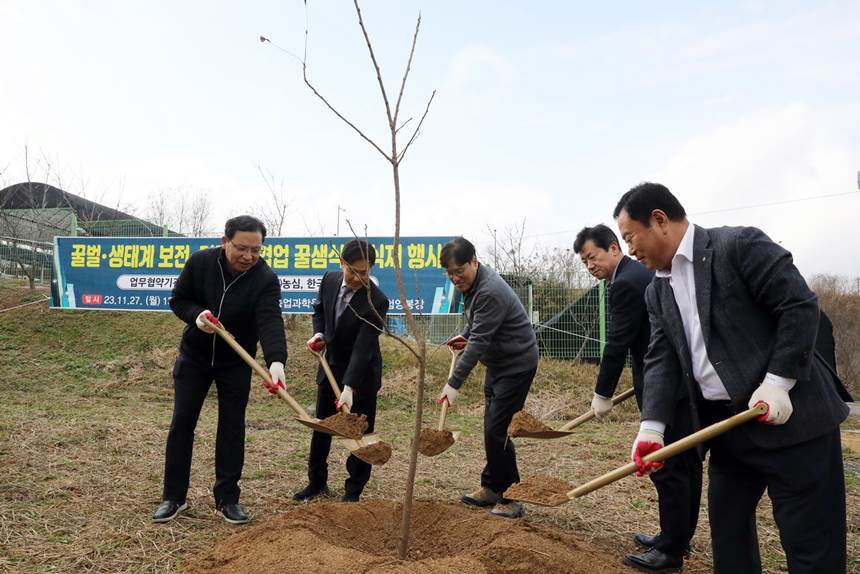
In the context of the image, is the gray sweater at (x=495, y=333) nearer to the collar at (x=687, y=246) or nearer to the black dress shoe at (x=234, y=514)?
the black dress shoe at (x=234, y=514)

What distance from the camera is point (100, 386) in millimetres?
9336

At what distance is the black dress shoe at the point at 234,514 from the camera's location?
11.5 ft

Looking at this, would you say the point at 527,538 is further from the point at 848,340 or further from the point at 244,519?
the point at 848,340

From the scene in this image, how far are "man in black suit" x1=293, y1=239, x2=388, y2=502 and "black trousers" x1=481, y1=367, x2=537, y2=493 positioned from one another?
0.78m

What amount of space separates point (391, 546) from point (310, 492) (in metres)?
1.11

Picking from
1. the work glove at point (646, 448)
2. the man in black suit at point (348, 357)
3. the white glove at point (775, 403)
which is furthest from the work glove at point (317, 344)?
the white glove at point (775, 403)

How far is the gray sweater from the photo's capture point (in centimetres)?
390

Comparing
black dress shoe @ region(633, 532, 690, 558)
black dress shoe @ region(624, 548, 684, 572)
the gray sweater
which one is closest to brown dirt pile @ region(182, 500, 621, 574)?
black dress shoe @ region(624, 548, 684, 572)

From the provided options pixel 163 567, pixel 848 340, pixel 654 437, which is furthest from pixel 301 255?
pixel 848 340

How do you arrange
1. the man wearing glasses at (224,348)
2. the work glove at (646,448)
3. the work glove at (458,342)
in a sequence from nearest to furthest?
1. the work glove at (646,448)
2. the man wearing glasses at (224,348)
3. the work glove at (458,342)

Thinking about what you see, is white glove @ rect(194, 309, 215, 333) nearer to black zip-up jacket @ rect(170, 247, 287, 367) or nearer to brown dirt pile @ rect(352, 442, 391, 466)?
black zip-up jacket @ rect(170, 247, 287, 367)

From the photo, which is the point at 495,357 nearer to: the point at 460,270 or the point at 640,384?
the point at 460,270

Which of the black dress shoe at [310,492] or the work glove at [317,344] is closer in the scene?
the black dress shoe at [310,492]

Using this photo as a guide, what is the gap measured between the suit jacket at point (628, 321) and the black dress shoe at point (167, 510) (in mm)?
2523
